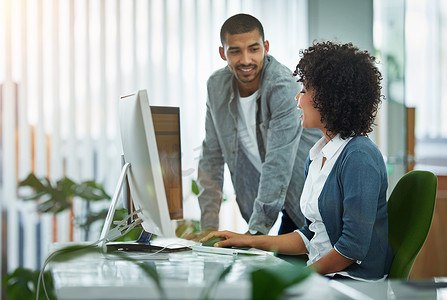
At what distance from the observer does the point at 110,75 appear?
351 centimetres

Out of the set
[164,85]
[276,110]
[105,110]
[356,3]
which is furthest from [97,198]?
[356,3]

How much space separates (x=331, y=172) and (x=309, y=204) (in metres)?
0.13

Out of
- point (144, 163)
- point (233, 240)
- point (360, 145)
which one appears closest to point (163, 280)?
point (144, 163)

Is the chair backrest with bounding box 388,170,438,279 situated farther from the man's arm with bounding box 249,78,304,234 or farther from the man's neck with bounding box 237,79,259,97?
the man's neck with bounding box 237,79,259,97

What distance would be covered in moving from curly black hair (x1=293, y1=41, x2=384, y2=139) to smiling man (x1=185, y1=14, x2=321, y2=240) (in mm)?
503

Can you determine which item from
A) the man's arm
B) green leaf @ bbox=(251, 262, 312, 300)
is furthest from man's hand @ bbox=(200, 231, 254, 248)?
green leaf @ bbox=(251, 262, 312, 300)

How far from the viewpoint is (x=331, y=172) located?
1.51 metres

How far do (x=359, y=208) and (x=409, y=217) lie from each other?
19 centimetres

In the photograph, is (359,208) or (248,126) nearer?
(359,208)

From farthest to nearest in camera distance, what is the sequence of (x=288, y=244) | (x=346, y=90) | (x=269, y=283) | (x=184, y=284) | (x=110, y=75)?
(x=110, y=75)
(x=288, y=244)
(x=346, y=90)
(x=184, y=284)
(x=269, y=283)

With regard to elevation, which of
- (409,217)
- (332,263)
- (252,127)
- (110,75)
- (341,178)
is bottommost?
(332,263)

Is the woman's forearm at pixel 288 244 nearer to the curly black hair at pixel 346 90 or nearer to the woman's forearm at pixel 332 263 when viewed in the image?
the woman's forearm at pixel 332 263

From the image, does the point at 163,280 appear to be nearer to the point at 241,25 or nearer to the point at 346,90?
the point at 346,90

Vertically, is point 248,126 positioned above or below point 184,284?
above
